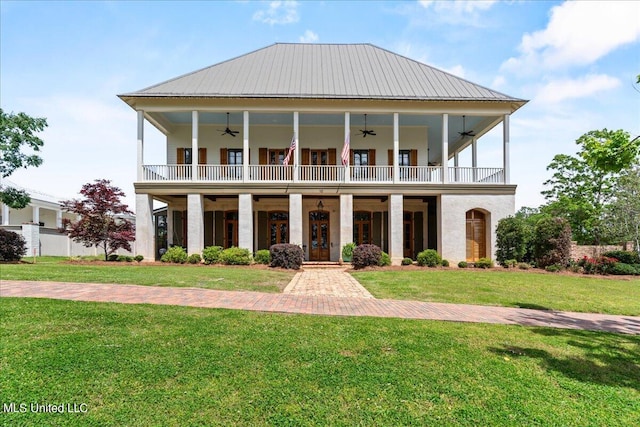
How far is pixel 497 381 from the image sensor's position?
12.7 ft

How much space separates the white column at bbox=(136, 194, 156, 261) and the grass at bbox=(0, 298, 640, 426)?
40.5 ft

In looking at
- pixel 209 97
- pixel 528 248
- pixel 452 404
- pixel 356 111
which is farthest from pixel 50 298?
pixel 528 248

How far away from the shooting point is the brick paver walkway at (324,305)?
22.1 ft

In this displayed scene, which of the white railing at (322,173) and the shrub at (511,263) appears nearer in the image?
the shrub at (511,263)

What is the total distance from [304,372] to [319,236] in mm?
16629

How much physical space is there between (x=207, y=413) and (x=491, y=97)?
63.6 feet

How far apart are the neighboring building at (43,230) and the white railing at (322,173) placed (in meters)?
12.8

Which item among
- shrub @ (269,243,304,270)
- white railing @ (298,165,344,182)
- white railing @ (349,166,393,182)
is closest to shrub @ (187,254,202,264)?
shrub @ (269,243,304,270)

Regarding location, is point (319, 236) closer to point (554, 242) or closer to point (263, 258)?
point (263, 258)

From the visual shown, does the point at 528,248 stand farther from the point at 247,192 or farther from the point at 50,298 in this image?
the point at 50,298

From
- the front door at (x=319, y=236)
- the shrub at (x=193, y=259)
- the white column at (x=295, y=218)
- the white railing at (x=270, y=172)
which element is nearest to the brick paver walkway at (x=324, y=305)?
the shrub at (x=193, y=259)

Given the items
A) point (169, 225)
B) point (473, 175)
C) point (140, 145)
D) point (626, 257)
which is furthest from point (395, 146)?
point (169, 225)

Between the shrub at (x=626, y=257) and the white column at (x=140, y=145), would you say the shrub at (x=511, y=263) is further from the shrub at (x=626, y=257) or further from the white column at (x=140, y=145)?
the white column at (x=140, y=145)

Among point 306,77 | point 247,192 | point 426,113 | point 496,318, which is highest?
point 306,77
